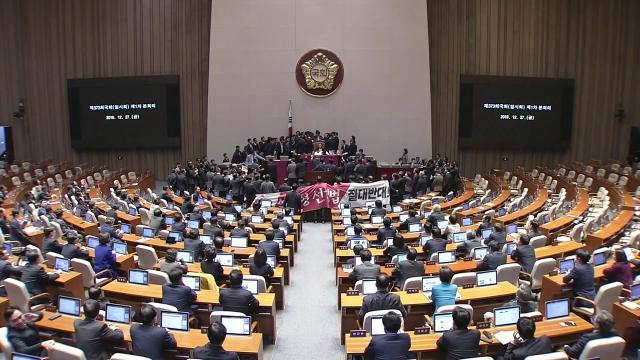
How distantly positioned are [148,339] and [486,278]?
16.2 feet

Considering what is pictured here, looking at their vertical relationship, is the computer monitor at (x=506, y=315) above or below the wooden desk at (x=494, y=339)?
above

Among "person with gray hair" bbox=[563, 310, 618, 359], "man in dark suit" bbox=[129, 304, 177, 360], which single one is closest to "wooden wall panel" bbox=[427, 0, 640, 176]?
"person with gray hair" bbox=[563, 310, 618, 359]

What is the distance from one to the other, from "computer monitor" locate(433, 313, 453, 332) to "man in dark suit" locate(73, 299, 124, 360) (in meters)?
3.61

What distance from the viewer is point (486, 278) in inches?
336

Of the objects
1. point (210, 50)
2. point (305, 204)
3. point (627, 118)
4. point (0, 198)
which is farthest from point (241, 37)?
point (627, 118)

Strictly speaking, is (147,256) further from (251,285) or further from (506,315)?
(506,315)

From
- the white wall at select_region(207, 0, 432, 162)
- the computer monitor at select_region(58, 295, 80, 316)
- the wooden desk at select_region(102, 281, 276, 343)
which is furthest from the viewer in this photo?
the white wall at select_region(207, 0, 432, 162)

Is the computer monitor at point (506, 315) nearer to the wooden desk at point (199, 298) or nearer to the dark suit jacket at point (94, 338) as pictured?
the wooden desk at point (199, 298)

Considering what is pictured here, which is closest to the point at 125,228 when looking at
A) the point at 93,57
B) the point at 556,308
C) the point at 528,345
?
the point at 556,308

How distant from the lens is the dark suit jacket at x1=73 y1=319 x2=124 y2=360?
620 cm

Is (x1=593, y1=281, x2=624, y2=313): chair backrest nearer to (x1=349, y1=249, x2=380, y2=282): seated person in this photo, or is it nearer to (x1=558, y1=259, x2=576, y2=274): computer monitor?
(x1=558, y1=259, x2=576, y2=274): computer monitor

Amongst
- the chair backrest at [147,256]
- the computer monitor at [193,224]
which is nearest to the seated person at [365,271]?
the chair backrest at [147,256]

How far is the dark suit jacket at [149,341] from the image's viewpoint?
20.2 ft

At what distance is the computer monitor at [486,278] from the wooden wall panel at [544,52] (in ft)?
56.1
